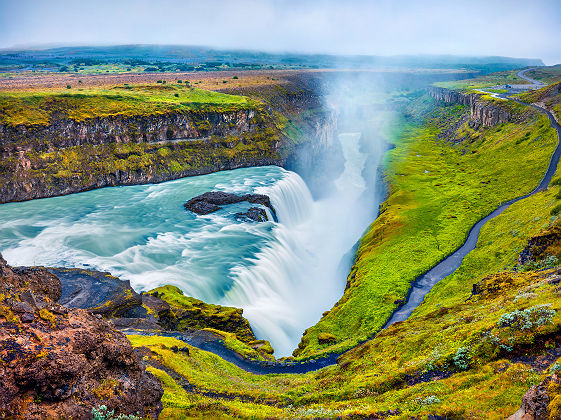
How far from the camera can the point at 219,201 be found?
87.2 m

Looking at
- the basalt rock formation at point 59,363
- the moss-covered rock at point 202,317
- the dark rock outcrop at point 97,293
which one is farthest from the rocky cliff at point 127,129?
the basalt rock formation at point 59,363

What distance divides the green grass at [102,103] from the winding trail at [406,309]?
79.0 m

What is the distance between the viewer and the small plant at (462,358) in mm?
22858

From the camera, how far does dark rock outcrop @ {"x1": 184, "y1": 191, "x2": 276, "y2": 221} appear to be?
82000 millimetres

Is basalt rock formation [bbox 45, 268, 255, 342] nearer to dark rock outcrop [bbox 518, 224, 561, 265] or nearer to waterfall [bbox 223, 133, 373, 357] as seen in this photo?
waterfall [bbox 223, 133, 373, 357]

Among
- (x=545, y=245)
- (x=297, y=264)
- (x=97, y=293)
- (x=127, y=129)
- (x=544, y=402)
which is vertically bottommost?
(x=297, y=264)

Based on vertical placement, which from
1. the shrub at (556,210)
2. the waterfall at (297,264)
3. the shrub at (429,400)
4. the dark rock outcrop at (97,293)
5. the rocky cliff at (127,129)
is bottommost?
the waterfall at (297,264)

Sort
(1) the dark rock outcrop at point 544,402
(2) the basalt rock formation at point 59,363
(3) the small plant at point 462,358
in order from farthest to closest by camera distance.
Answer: (3) the small plant at point 462,358 → (2) the basalt rock formation at point 59,363 → (1) the dark rock outcrop at point 544,402

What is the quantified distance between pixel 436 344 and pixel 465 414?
9.59 metres

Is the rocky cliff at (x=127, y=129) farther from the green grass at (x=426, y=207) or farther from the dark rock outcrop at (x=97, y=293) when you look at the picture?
the green grass at (x=426, y=207)

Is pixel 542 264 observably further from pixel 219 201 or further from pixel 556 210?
pixel 219 201

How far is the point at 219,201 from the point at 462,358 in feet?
229

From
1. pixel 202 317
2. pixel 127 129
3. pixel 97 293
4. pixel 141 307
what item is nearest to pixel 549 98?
pixel 127 129

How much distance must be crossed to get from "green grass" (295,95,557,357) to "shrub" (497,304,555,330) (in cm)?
1993
